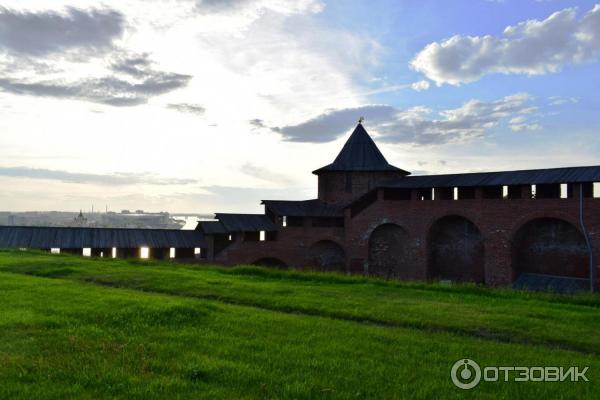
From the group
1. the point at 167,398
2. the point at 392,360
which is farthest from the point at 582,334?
the point at 167,398

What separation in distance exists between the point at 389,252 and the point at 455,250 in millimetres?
3748

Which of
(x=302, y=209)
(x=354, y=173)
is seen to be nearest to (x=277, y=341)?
(x=302, y=209)

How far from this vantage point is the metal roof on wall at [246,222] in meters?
26.9

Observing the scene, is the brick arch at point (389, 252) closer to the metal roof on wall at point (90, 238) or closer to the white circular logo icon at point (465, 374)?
the metal roof on wall at point (90, 238)

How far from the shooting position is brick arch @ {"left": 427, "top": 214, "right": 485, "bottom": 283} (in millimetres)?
24078

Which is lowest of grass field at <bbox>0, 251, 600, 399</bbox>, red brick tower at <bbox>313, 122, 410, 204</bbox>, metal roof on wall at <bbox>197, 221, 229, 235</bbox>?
grass field at <bbox>0, 251, 600, 399</bbox>

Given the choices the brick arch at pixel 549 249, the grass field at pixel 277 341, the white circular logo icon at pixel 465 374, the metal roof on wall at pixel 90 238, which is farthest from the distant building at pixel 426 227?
the white circular logo icon at pixel 465 374

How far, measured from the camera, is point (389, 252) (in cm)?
2648

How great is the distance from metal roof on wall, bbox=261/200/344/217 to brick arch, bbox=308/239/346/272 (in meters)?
1.82

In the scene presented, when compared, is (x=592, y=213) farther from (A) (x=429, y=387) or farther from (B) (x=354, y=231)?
(A) (x=429, y=387)

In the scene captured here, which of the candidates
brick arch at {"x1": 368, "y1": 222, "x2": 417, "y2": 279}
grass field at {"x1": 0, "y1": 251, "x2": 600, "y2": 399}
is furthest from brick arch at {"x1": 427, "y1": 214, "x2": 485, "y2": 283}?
grass field at {"x1": 0, "y1": 251, "x2": 600, "y2": 399}

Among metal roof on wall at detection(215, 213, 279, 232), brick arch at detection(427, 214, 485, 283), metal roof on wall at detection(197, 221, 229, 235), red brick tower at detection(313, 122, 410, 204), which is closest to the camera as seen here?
brick arch at detection(427, 214, 485, 283)

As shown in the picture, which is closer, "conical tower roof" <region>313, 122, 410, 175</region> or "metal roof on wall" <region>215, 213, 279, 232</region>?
"metal roof on wall" <region>215, 213, 279, 232</region>

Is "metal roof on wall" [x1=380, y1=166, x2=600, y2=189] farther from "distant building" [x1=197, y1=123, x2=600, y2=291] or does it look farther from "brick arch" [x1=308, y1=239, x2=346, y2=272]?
"brick arch" [x1=308, y1=239, x2=346, y2=272]
